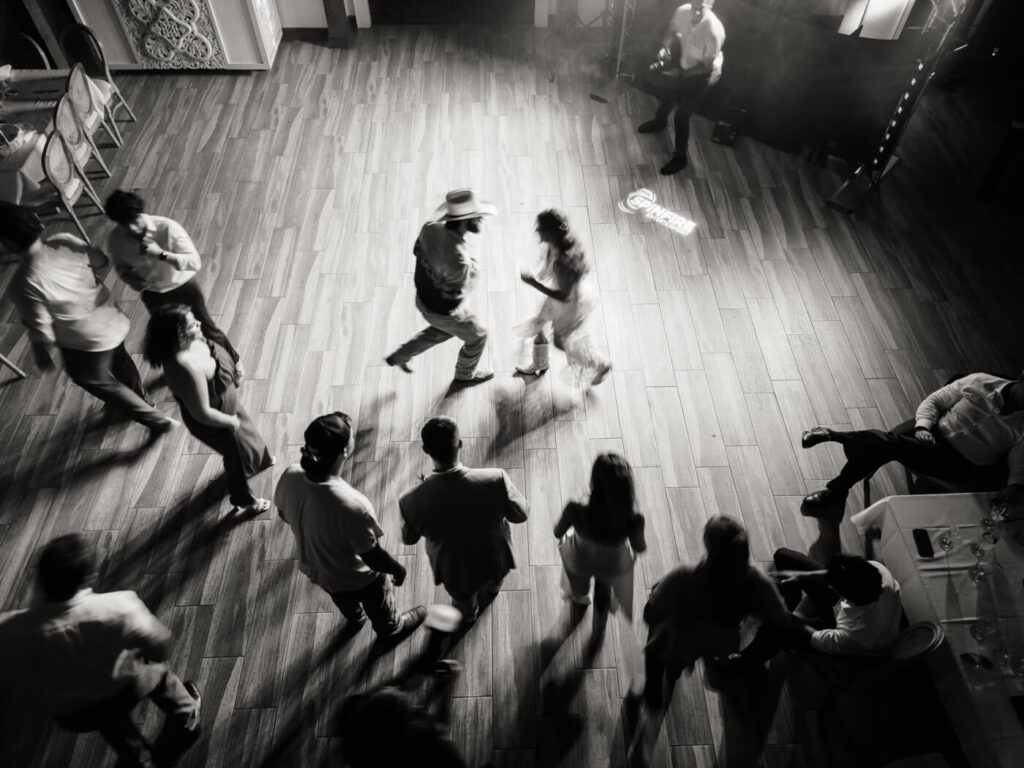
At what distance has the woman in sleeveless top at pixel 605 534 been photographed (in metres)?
2.41

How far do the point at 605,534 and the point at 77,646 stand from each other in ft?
5.97

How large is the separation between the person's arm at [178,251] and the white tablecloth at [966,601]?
3.69 metres

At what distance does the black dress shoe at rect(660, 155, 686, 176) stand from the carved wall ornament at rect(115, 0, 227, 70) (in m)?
4.49

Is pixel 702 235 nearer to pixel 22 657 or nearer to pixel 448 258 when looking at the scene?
pixel 448 258

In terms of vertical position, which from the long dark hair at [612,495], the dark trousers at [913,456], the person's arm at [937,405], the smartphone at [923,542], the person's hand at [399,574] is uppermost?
the long dark hair at [612,495]

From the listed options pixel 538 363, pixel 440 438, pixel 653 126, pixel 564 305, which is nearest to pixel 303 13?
pixel 653 126

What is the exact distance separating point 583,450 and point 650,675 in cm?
147

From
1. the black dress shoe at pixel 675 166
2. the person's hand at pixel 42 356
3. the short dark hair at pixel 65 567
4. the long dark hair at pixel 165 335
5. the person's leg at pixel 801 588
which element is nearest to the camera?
the short dark hair at pixel 65 567

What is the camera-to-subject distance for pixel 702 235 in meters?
5.29

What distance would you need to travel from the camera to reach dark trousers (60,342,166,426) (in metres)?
3.45

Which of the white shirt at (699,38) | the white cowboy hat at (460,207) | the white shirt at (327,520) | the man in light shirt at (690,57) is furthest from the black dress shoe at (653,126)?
the white shirt at (327,520)

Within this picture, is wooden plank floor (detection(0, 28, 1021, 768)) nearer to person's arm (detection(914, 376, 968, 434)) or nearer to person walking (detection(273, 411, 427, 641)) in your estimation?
person's arm (detection(914, 376, 968, 434))

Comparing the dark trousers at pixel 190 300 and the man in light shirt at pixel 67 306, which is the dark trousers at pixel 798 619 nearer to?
the dark trousers at pixel 190 300

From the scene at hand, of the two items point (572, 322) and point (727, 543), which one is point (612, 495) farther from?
point (572, 322)
